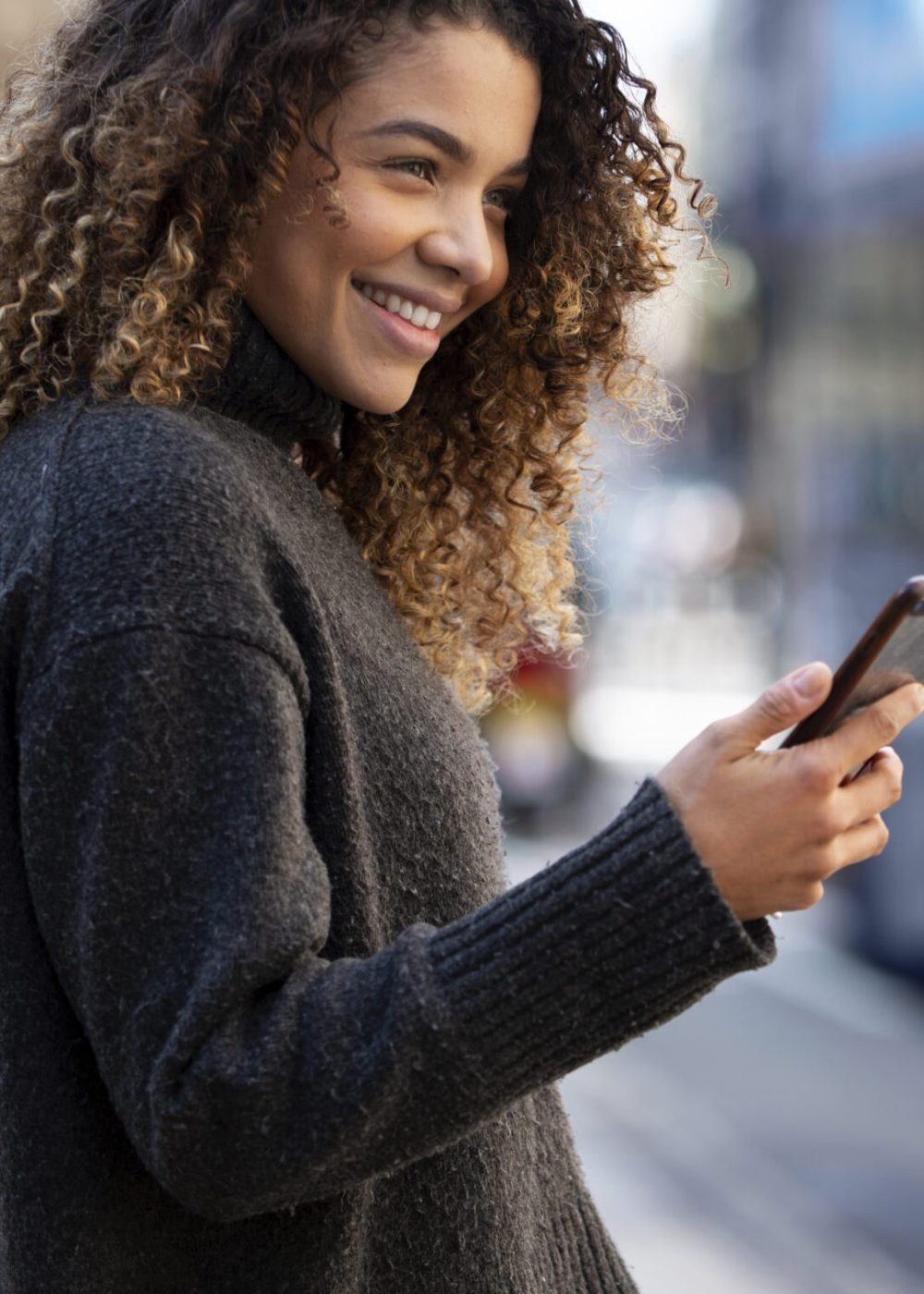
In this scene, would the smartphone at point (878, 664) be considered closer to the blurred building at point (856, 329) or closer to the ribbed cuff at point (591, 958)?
the ribbed cuff at point (591, 958)

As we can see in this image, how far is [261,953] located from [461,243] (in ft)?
2.51

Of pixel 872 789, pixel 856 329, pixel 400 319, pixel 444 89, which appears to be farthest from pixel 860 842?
pixel 856 329

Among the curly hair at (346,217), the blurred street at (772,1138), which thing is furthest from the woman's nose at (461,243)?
the blurred street at (772,1138)

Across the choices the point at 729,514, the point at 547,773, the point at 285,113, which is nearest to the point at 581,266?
the point at 285,113

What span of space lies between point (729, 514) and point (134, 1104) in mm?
22858

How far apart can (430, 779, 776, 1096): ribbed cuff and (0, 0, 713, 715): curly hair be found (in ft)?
1.75

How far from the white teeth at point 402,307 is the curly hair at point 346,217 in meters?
0.10

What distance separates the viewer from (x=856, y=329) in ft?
19.4

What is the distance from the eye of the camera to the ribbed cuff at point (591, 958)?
3.53 ft

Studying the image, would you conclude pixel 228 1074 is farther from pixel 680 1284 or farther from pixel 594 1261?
pixel 680 1284

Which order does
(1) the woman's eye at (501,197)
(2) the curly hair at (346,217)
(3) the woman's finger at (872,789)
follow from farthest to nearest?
(1) the woman's eye at (501,197), (2) the curly hair at (346,217), (3) the woman's finger at (872,789)

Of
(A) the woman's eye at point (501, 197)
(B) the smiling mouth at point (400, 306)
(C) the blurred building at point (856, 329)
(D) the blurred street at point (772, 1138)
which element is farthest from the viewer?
(C) the blurred building at point (856, 329)

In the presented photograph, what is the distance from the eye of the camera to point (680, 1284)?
370 centimetres

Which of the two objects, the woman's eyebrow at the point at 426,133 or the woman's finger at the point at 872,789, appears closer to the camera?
the woman's finger at the point at 872,789
